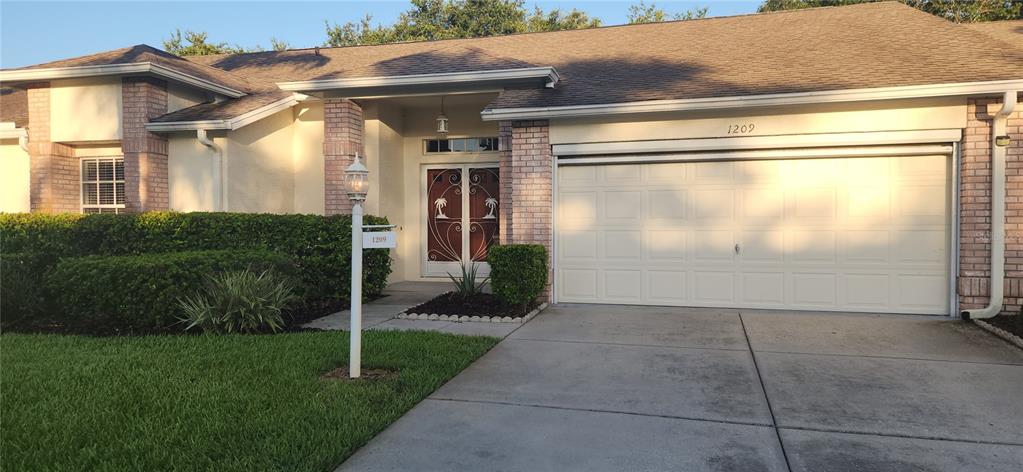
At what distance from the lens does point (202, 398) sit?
4.23 metres

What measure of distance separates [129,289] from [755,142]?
8037 millimetres

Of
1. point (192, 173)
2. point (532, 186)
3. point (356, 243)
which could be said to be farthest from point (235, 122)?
point (356, 243)

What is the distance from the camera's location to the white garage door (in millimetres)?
7754

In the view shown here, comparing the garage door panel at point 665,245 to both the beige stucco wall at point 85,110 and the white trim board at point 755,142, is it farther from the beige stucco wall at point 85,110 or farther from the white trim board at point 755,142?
the beige stucco wall at point 85,110

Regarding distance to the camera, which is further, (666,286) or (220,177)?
(220,177)

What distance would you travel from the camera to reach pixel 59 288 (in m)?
6.91

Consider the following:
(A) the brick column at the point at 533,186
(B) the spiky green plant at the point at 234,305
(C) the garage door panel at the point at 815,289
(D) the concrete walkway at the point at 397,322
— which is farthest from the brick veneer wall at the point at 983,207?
(B) the spiky green plant at the point at 234,305

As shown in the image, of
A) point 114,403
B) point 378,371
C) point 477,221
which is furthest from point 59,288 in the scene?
point 477,221

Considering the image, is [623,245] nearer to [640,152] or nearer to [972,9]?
[640,152]

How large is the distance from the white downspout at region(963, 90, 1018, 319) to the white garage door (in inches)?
18.1

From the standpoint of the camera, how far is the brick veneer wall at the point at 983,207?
7281 mm

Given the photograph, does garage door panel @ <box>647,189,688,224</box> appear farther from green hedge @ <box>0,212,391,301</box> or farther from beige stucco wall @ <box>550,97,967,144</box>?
green hedge @ <box>0,212,391,301</box>

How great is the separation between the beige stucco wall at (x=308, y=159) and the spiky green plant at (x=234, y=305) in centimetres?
438

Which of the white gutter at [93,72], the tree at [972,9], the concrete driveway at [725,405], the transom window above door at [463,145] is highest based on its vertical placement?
the tree at [972,9]
